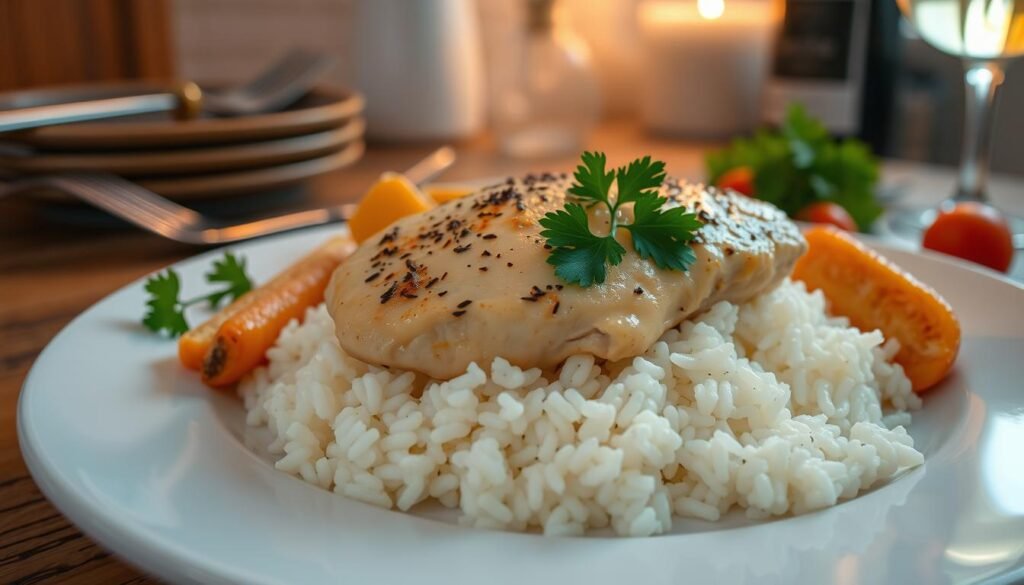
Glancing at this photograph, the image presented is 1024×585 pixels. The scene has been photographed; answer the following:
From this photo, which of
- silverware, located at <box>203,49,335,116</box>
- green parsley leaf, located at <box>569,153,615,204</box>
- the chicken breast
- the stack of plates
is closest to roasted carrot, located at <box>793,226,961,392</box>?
the chicken breast

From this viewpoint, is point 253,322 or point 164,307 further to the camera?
point 164,307

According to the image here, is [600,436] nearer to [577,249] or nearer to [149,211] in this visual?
[577,249]

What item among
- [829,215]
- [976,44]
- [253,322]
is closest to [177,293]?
[253,322]

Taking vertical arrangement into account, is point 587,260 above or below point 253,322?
above

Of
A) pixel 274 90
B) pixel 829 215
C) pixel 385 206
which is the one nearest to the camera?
pixel 385 206

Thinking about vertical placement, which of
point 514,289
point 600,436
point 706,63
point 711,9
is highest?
point 711,9

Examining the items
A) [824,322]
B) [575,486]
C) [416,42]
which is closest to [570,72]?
[416,42]
